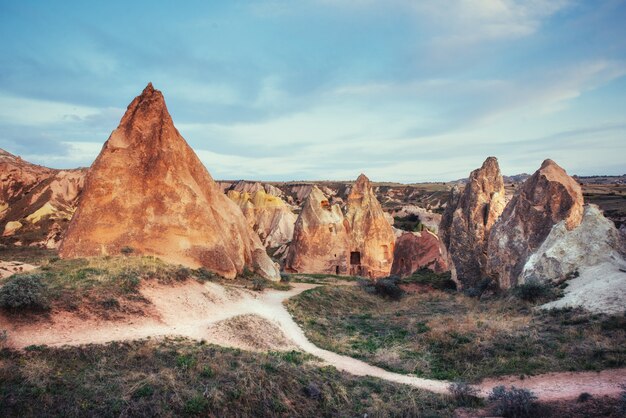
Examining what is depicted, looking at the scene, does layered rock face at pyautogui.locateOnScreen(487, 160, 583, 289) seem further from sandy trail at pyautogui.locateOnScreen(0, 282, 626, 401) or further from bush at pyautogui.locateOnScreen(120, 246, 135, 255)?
bush at pyautogui.locateOnScreen(120, 246, 135, 255)

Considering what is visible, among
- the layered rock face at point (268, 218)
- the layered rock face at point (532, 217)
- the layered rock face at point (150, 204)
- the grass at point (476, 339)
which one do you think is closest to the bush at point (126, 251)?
the layered rock face at point (150, 204)

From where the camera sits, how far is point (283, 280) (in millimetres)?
27906

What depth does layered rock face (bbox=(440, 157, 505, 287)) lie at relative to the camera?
29406mm

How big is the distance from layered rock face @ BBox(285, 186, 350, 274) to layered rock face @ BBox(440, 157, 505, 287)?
420 inches

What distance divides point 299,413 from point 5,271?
58.6 ft

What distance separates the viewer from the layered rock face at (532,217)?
2286 cm

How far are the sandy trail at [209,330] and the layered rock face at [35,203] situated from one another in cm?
4219

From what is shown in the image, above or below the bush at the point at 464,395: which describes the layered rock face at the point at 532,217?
above

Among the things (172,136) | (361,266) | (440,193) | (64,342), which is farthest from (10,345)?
(440,193)

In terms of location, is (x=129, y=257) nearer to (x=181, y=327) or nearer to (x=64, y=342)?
(x=181, y=327)

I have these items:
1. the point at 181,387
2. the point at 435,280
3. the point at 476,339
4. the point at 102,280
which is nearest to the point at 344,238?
the point at 435,280

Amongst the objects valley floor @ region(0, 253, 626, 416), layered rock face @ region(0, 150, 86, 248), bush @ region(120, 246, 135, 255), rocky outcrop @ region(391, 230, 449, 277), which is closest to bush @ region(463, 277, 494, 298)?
valley floor @ region(0, 253, 626, 416)

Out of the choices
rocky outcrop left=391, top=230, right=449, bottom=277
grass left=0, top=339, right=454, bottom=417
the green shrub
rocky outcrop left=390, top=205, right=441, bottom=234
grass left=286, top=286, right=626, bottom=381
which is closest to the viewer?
grass left=0, top=339, right=454, bottom=417

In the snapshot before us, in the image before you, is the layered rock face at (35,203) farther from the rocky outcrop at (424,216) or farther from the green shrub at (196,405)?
the green shrub at (196,405)
